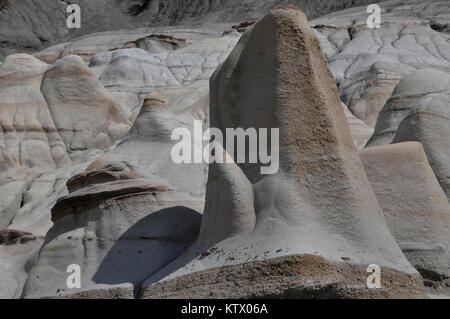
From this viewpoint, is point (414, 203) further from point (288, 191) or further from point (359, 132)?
point (359, 132)

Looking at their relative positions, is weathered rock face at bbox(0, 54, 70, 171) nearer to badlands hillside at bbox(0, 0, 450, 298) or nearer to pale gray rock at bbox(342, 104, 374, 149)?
badlands hillside at bbox(0, 0, 450, 298)

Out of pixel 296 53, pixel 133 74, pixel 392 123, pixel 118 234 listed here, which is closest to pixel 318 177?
pixel 296 53

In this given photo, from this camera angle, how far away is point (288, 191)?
23.5ft

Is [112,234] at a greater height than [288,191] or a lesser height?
lesser

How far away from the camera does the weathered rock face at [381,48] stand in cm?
2766

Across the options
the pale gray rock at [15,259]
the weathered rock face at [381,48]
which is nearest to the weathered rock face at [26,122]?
the pale gray rock at [15,259]

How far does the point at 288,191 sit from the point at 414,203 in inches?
63.9

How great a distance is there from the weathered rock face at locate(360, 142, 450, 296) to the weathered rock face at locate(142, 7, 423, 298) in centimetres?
85

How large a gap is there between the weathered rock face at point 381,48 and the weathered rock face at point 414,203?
56.1ft

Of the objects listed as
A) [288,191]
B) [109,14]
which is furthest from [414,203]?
[109,14]

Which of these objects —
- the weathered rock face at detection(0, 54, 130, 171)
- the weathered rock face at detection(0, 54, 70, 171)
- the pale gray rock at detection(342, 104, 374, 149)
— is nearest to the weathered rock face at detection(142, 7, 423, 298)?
the pale gray rock at detection(342, 104, 374, 149)

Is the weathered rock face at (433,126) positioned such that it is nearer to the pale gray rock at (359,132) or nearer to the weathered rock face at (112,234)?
the weathered rock face at (112,234)

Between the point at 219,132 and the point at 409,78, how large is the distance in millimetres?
4381

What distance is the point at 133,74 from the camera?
31469 millimetres
